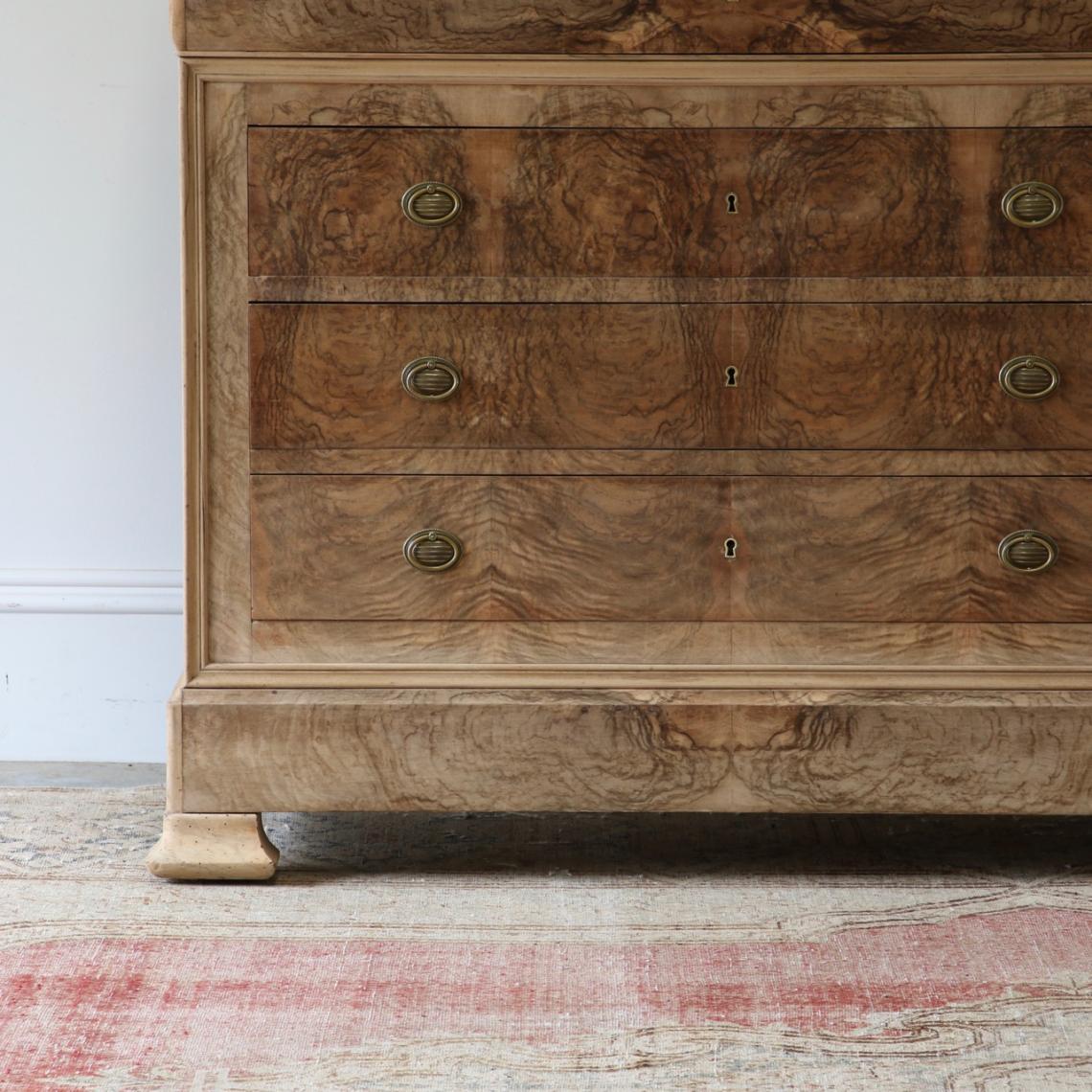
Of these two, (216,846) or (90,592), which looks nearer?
(216,846)

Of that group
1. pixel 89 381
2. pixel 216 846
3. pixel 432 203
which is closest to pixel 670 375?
pixel 432 203

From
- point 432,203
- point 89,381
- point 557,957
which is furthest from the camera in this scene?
point 89,381

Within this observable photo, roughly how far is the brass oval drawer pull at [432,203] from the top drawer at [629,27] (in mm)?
150

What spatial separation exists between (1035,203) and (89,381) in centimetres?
132

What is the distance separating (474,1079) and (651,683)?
514mm

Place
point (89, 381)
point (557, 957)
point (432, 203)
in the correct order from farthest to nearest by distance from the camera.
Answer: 1. point (89, 381)
2. point (432, 203)
3. point (557, 957)

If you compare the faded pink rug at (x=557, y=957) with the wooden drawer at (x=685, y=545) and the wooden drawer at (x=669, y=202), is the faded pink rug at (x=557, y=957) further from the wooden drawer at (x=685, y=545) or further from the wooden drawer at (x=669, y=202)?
the wooden drawer at (x=669, y=202)

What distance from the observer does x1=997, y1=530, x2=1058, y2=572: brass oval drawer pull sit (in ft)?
4.90

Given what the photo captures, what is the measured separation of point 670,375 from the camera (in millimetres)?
1494

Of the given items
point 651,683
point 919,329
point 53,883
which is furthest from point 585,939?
point 919,329

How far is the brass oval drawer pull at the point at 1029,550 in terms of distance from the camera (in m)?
1.49

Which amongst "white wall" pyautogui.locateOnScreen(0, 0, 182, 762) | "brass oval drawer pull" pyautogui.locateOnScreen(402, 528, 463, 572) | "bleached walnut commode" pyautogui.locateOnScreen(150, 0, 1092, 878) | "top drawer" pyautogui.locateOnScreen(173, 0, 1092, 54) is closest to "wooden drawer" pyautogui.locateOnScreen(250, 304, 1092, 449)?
"bleached walnut commode" pyautogui.locateOnScreen(150, 0, 1092, 878)

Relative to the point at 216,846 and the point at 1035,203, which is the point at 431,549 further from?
the point at 1035,203

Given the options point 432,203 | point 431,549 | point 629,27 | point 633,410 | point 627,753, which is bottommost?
point 627,753
